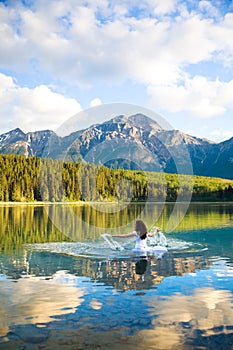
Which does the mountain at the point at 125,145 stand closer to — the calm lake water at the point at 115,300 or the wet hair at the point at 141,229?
the wet hair at the point at 141,229

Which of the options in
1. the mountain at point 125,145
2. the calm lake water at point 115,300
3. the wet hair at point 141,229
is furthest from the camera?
the mountain at point 125,145

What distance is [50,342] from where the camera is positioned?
29.3 feet

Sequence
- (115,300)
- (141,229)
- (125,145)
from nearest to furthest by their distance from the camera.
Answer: (115,300)
(141,229)
(125,145)

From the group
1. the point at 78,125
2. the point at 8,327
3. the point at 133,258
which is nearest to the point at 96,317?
the point at 8,327

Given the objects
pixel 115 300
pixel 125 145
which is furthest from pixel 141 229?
pixel 125 145

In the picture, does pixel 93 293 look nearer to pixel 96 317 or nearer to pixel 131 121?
pixel 96 317

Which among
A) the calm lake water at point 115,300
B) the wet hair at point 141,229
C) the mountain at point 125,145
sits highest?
the mountain at point 125,145

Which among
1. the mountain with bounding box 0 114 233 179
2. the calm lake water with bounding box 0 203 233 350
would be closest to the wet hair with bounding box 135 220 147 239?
the calm lake water with bounding box 0 203 233 350

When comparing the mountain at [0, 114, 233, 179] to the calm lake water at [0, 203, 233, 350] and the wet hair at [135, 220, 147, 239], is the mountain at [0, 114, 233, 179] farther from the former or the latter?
the calm lake water at [0, 203, 233, 350]

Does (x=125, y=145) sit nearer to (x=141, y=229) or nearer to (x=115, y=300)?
(x=141, y=229)

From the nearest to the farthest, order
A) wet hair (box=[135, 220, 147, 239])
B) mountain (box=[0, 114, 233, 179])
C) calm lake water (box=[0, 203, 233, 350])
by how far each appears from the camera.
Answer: calm lake water (box=[0, 203, 233, 350]), wet hair (box=[135, 220, 147, 239]), mountain (box=[0, 114, 233, 179])

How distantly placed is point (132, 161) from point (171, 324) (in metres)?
21.6

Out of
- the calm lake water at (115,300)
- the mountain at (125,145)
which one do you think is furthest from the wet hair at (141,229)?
the mountain at (125,145)

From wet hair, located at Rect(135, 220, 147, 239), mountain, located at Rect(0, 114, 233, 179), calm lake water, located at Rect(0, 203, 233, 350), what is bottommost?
calm lake water, located at Rect(0, 203, 233, 350)
